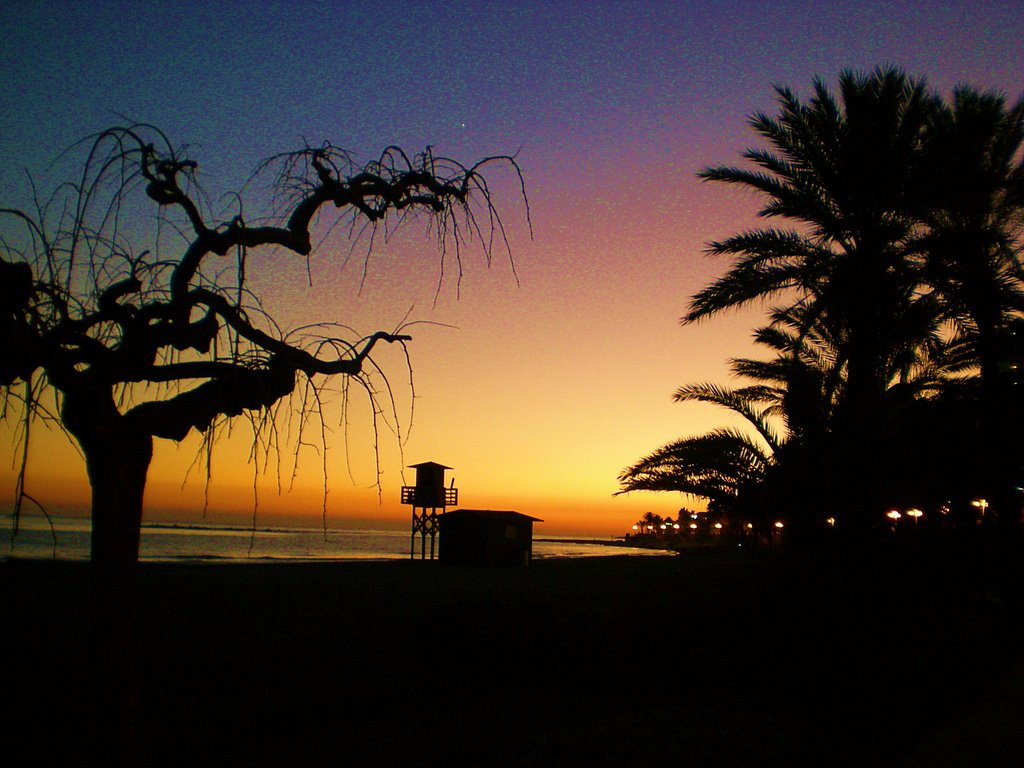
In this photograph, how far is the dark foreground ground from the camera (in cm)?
638

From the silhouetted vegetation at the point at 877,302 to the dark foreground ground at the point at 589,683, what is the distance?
170cm

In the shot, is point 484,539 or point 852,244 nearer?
point 852,244

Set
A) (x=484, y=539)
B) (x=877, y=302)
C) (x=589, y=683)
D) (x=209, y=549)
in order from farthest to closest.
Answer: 1. (x=209, y=549)
2. (x=484, y=539)
3. (x=877, y=302)
4. (x=589, y=683)

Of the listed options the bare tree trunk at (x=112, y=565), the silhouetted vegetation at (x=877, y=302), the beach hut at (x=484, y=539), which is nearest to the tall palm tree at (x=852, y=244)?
the silhouetted vegetation at (x=877, y=302)

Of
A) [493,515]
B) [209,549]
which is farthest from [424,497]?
[209,549]

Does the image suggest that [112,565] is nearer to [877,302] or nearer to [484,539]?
[877,302]

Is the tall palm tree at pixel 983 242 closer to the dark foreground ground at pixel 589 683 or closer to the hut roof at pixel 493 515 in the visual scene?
the dark foreground ground at pixel 589 683

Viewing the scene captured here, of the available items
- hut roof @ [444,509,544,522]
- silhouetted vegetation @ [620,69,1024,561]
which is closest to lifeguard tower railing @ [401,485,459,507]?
hut roof @ [444,509,544,522]

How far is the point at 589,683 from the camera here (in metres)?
9.12

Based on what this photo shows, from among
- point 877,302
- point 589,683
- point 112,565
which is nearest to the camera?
point 112,565

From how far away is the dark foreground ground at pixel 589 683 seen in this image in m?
6.38

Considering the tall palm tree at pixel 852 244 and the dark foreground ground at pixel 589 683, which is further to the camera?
the tall palm tree at pixel 852 244

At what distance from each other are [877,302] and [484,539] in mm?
30397

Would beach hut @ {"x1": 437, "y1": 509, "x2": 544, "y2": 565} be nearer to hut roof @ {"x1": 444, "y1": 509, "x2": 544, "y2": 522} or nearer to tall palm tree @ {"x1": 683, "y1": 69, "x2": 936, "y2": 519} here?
hut roof @ {"x1": 444, "y1": 509, "x2": 544, "y2": 522}
